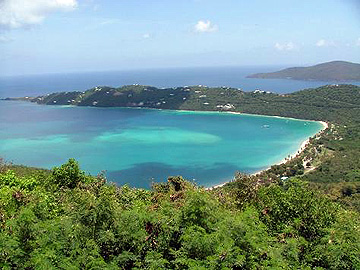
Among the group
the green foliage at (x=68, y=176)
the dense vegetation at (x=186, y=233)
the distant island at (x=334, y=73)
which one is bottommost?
the green foliage at (x=68, y=176)

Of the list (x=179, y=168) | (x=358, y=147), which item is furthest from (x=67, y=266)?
(x=358, y=147)

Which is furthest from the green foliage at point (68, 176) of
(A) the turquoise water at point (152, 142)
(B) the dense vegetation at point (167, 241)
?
(A) the turquoise water at point (152, 142)

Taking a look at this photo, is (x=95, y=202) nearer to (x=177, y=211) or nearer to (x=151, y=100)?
(x=177, y=211)

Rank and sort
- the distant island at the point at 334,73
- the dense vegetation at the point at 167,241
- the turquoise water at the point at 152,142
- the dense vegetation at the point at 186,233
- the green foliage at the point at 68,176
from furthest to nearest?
the distant island at the point at 334,73
the turquoise water at the point at 152,142
the green foliage at the point at 68,176
the dense vegetation at the point at 186,233
the dense vegetation at the point at 167,241

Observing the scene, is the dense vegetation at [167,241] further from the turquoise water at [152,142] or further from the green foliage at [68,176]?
the turquoise water at [152,142]

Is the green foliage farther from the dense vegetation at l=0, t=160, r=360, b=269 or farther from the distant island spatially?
the distant island

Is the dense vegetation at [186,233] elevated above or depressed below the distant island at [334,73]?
below

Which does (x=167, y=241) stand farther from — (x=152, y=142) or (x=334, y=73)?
(x=334, y=73)

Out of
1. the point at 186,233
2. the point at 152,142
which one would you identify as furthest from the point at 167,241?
the point at 152,142

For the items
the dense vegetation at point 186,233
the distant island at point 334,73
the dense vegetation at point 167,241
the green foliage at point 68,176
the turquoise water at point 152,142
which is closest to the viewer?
the dense vegetation at point 167,241
